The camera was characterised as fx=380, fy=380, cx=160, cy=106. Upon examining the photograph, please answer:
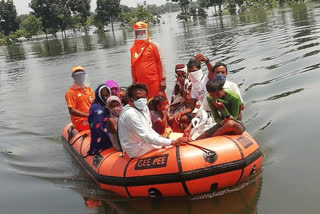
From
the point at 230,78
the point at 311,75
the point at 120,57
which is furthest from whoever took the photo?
the point at 120,57

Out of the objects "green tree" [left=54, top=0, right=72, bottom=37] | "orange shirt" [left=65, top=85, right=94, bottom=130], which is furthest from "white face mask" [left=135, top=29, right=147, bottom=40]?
"green tree" [left=54, top=0, right=72, bottom=37]

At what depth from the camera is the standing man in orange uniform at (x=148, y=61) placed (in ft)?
21.2

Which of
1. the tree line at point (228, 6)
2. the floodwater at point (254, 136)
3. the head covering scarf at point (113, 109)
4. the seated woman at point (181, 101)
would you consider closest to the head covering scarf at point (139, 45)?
the seated woman at point (181, 101)

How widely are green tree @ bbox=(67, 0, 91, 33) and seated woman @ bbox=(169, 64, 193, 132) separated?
49.9 meters

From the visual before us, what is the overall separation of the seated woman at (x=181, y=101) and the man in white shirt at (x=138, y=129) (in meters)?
1.17

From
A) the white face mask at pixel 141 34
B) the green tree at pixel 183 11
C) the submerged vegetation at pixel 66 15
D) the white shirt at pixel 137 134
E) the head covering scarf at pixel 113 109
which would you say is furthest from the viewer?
the green tree at pixel 183 11

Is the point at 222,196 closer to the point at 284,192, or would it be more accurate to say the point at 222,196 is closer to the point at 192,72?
the point at 284,192

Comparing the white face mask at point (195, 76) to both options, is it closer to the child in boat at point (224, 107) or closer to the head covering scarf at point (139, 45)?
the child in boat at point (224, 107)

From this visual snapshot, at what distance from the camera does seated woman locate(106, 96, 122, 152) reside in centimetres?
498

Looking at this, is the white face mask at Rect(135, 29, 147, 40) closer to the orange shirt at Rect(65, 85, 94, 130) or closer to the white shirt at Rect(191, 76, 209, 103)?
the orange shirt at Rect(65, 85, 94, 130)

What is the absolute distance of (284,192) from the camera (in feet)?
14.2

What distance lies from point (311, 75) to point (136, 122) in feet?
19.8

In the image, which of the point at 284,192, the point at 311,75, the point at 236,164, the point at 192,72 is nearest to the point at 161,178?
the point at 236,164

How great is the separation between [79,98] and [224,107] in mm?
2644
